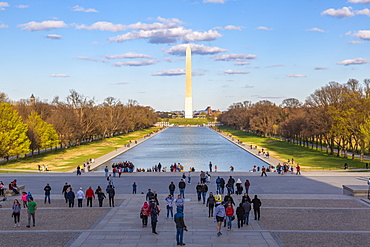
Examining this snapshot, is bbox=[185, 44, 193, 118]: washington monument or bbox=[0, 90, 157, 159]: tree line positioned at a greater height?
bbox=[185, 44, 193, 118]: washington monument

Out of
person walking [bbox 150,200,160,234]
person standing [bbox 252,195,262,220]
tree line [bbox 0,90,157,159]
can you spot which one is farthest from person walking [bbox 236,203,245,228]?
tree line [bbox 0,90,157,159]

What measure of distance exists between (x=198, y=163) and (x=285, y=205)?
30155 millimetres

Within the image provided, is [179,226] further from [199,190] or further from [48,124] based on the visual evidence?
[48,124]

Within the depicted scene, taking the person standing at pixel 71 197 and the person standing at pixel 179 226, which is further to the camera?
the person standing at pixel 71 197

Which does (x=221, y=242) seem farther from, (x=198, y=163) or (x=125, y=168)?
(x=198, y=163)

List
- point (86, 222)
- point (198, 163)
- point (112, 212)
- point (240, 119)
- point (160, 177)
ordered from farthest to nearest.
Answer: point (240, 119) → point (198, 163) → point (160, 177) → point (112, 212) → point (86, 222)

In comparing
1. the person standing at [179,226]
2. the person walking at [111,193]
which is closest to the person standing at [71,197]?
the person walking at [111,193]

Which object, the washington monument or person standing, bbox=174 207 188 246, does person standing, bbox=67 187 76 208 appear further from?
the washington monument

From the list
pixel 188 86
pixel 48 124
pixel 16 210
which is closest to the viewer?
pixel 16 210

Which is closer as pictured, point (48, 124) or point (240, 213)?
point (240, 213)

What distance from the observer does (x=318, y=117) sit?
182ft

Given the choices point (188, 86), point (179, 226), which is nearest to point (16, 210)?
point (179, 226)

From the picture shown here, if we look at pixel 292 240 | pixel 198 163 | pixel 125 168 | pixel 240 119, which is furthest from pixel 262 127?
pixel 292 240

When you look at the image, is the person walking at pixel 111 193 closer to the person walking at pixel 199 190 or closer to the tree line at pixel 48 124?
the person walking at pixel 199 190
